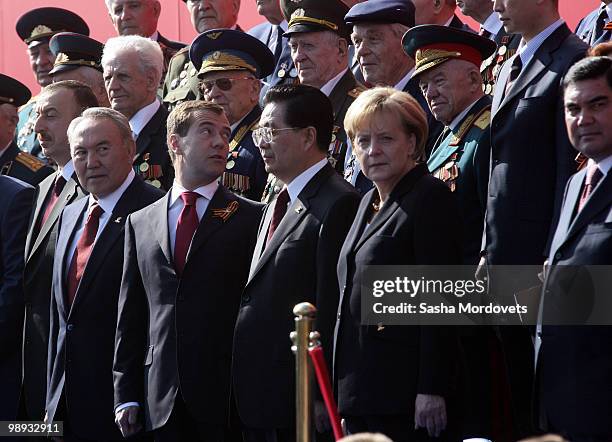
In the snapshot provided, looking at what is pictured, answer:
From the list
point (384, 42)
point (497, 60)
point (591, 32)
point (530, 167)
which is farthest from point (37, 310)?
point (591, 32)

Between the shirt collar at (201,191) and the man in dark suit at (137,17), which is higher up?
the man in dark suit at (137,17)

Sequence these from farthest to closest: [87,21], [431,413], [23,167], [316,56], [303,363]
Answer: [87,21]
[23,167]
[316,56]
[431,413]
[303,363]

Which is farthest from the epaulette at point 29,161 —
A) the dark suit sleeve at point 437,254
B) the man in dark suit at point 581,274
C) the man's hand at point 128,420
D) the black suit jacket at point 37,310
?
the man in dark suit at point 581,274

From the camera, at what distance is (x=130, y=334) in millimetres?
5652

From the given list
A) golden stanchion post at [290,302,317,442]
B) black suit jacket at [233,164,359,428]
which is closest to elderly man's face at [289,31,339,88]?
black suit jacket at [233,164,359,428]

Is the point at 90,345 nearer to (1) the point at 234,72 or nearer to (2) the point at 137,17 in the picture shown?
(1) the point at 234,72

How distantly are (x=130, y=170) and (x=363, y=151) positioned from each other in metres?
1.58

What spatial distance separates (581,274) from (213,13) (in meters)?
3.99

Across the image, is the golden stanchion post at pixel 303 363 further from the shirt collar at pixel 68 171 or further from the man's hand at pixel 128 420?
the shirt collar at pixel 68 171

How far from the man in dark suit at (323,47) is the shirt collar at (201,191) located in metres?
0.97

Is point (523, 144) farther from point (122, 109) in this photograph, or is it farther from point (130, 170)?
point (122, 109)

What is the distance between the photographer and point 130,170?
20.3 feet

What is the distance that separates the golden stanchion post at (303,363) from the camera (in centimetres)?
429

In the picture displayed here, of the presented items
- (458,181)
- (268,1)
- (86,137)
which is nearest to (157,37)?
(268,1)
